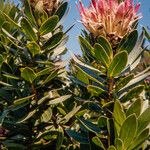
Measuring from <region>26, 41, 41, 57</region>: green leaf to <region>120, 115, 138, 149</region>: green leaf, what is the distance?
3.24 feet

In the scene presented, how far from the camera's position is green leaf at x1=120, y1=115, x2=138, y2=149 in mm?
2206

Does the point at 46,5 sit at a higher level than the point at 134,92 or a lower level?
higher

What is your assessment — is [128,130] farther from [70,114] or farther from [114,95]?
[70,114]

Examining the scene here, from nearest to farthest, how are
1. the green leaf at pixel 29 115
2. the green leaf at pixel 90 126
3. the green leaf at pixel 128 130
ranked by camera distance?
the green leaf at pixel 128 130
the green leaf at pixel 90 126
the green leaf at pixel 29 115

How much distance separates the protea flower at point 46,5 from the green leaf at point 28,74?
1.71ft

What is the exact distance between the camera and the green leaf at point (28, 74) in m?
2.71

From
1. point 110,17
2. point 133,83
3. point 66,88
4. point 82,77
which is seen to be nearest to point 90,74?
point 82,77

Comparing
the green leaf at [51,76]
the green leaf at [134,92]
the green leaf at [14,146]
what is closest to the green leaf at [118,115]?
the green leaf at [134,92]

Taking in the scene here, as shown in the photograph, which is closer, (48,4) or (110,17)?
(110,17)

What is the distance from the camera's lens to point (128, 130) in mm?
2256

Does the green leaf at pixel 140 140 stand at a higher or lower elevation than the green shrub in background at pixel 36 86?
lower

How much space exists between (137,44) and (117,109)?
557mm

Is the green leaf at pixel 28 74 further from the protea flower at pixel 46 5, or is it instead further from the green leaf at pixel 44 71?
the protea flower at pixel 46 5

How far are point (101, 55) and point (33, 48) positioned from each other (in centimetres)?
66
